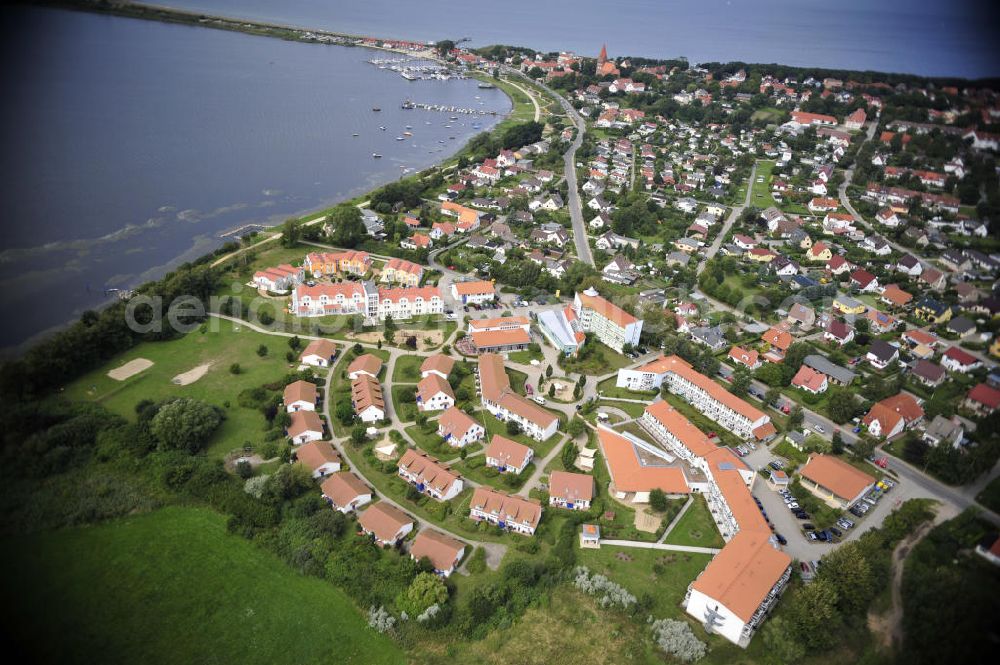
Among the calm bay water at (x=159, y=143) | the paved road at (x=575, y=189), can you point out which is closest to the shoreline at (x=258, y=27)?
the calm bay water at (x=159, y=143)

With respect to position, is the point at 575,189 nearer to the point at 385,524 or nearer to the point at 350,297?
the point at 350,297

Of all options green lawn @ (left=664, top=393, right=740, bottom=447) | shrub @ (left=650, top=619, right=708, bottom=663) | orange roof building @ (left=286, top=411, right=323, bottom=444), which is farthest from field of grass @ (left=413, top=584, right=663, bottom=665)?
green lawn @ (left=664, top=393, right=740, bottom=447)

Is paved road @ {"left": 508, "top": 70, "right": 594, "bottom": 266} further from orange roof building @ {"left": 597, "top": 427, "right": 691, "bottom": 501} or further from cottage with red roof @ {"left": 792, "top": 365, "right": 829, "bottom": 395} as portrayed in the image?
orange roof building @ {"left": 597, "top": 427, "right": 691, "bottom": 501}

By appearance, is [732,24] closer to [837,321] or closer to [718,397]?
[837,321]

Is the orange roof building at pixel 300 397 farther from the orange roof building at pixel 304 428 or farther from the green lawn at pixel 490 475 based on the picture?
the green lawn at pixel 490 475

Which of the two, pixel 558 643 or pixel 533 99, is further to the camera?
pixel 533 99

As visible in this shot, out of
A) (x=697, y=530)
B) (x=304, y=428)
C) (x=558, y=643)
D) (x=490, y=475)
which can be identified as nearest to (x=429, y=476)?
(x=490, y=475)
